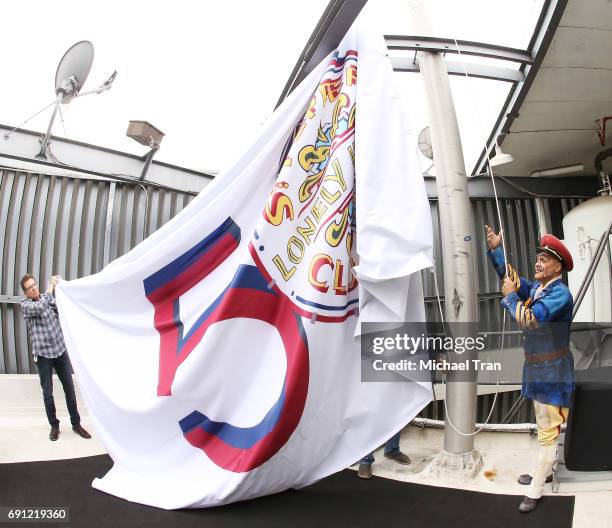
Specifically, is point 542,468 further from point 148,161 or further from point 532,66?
point 148,161

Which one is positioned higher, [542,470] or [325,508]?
[542,470]

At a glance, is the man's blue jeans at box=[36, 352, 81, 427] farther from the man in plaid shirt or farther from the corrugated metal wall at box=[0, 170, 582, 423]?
the corrugated metal wall at box=[0, 170, 582, 423]

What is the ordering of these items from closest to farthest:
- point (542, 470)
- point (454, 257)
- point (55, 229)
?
point (542, 470), point (454, 257), point (55, 229)

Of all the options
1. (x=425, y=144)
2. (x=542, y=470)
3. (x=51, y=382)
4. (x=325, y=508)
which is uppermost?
(x=425, y=144)

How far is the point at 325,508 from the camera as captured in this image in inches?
116

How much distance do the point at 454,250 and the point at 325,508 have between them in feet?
6.62

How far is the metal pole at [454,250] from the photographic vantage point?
11.6 ft

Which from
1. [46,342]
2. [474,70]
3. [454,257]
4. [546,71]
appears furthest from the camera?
[546,71]

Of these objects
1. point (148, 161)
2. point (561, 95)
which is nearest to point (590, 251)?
point (561, 95)

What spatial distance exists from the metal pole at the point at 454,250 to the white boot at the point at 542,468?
620 millimetres

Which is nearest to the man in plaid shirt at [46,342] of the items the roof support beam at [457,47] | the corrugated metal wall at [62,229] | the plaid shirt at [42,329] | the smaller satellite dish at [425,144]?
the plaid shirt at [42,329]

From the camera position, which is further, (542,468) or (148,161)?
(148,161)

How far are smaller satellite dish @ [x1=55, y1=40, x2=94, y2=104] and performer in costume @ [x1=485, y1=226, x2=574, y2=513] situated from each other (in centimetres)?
520

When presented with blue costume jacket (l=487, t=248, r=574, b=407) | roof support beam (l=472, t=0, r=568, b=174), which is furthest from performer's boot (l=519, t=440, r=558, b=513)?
roof support beam (l=472, t=0, r=568, b=174)
